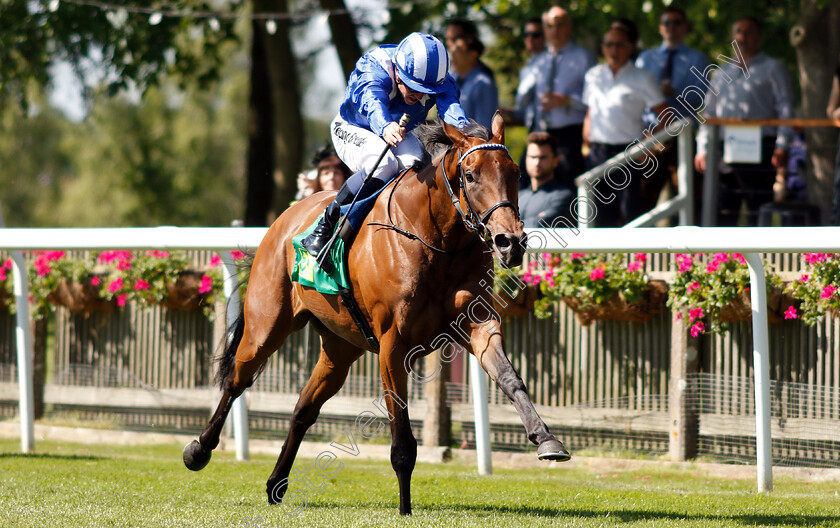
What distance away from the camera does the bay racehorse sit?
14.1 ft

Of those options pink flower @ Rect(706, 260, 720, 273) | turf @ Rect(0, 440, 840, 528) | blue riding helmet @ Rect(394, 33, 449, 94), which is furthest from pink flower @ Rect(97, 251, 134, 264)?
pink flower @ Rect(706, 260, 720, 273)

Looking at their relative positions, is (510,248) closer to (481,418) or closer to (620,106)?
(481,418)

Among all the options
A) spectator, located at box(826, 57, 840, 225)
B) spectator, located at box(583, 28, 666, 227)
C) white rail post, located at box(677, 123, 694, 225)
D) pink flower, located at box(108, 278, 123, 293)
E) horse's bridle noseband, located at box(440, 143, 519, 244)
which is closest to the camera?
horse's bridle noseband, located at box(440, 143, 519, 244)

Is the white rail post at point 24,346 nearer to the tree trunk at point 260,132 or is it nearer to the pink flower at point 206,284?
the pink flower at point 206,284

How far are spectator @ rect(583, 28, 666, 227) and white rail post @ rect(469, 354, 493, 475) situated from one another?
2736 mm

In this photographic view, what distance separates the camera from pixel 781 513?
15.2 feet

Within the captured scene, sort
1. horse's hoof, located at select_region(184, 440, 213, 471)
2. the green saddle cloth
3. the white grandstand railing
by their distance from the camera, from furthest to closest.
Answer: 1. horse's hoof, located at select_region(184, 440, 213, 471)
2. the green saddle cloth
3. the white grandstand railing

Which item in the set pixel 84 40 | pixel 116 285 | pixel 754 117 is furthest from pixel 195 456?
pixel 84 40

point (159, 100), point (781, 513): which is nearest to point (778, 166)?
point (781, 513)

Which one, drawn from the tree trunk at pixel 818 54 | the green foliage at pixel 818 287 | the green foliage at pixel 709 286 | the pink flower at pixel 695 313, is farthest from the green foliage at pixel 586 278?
the tree trunk at pixel 818 54

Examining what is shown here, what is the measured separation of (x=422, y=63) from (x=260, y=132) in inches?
403

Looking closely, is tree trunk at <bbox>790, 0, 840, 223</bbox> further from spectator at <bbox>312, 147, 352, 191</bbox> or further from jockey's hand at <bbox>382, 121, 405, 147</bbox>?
jockey's hand at <bbox>382, 121, 405, 147</bbox>

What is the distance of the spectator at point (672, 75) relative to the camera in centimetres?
875

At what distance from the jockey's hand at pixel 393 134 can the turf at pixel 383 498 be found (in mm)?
1679
